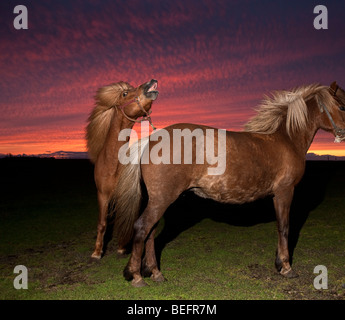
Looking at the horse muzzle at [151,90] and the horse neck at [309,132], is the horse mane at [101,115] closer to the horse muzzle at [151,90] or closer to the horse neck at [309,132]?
the horse muzzle at [151,90]

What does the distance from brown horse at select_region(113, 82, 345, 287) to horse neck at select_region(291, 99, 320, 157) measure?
0.02m

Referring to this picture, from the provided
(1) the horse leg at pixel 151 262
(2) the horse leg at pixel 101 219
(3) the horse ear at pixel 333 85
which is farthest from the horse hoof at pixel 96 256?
(3) the horse ear at pixel 333 85

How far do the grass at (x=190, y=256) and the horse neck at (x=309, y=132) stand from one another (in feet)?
6.78

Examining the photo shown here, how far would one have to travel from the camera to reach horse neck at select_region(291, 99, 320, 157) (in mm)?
5188

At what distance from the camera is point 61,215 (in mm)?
10242

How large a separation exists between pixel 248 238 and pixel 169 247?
196cm

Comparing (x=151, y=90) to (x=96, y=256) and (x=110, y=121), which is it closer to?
(x=110, y=121)

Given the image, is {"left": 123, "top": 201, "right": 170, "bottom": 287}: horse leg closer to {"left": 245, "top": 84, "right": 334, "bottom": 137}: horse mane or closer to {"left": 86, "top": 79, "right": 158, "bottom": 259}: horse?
{"left": 86, "top": 79, "right": 158, "bottom": 259}: horse

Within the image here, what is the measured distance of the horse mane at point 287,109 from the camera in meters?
5.19

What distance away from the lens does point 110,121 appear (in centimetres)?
531

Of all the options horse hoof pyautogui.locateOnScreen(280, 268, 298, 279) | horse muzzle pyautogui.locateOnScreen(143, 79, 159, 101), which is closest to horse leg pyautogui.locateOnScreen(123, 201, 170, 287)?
horse muzzle pyautogui.locateOnScreen(143, 79, 159, 101)

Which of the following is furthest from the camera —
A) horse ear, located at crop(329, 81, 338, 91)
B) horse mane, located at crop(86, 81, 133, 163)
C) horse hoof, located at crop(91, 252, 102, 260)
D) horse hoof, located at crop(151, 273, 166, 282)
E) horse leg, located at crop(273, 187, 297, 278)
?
horse hoof, located at crop(91, 252, 102, 260)

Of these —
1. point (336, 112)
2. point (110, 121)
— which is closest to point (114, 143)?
point (110, 121)
